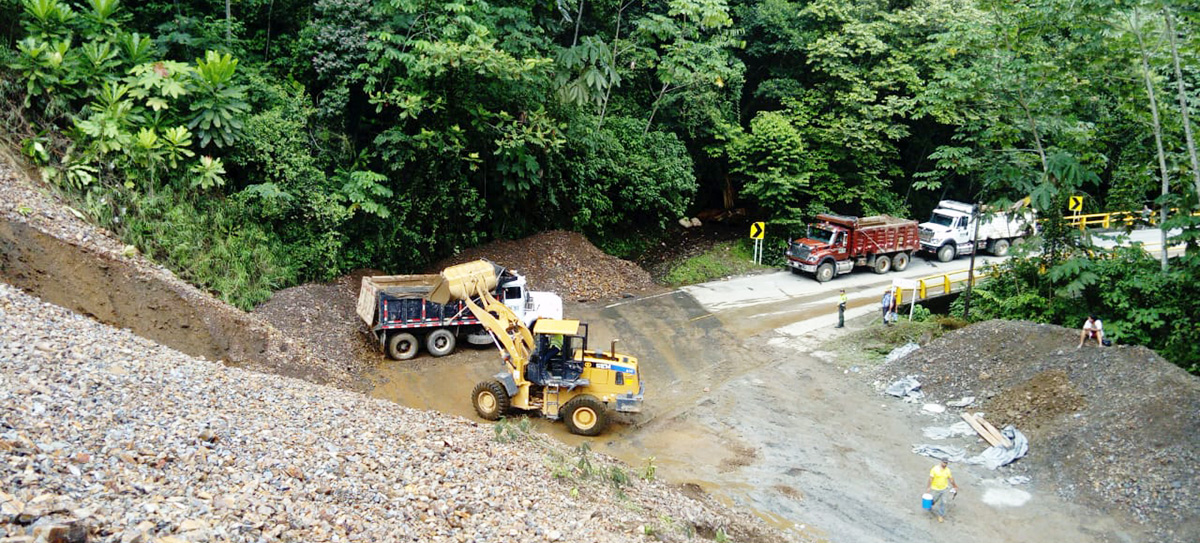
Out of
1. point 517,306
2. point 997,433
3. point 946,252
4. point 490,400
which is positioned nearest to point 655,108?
point 517,306

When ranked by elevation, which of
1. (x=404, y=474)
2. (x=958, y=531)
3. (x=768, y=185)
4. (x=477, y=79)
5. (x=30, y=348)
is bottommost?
(x=958, y=531)

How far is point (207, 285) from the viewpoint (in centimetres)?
1881

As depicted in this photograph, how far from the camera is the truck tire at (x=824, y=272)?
27.1 m

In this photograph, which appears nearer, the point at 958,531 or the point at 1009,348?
the point at 958,531

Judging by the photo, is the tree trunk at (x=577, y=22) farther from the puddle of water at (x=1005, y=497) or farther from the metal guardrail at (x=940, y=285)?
the puddle of water at (x=1005, y=497)

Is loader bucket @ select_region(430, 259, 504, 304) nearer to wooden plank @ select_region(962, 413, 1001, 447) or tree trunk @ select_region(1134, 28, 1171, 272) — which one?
wooden plank @ select_region(962, 413, 1001, 447)

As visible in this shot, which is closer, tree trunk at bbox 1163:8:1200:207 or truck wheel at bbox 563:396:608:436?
truck wheel at bbox 563:396:608:436

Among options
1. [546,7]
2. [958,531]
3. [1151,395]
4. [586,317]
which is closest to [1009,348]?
[1151,395]

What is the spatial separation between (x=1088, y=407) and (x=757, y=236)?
13207 millimetres

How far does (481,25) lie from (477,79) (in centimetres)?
145

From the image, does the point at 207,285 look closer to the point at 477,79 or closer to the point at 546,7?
the point at 477,79

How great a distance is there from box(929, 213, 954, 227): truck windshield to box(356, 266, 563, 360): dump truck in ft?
56.5

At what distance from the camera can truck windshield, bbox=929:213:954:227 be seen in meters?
30.2

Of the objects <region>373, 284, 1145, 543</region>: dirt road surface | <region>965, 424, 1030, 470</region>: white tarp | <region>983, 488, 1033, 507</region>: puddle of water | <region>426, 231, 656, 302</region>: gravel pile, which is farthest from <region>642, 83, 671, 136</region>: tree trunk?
<region>983, 488, 1033, 507</region>: puddle of water
